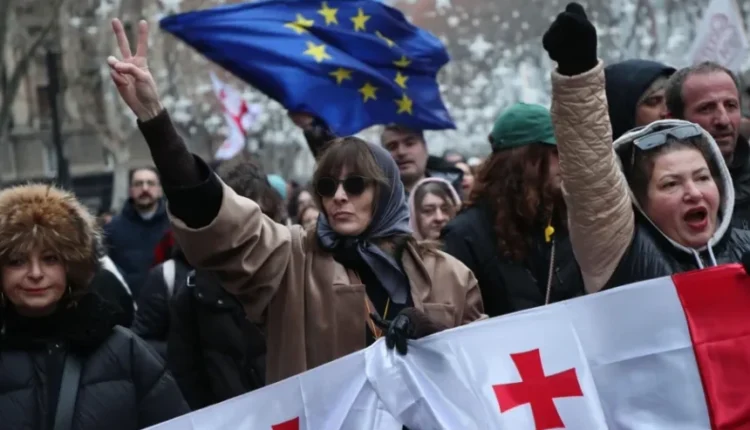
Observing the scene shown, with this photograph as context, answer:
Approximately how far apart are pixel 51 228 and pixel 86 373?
48 centimetres

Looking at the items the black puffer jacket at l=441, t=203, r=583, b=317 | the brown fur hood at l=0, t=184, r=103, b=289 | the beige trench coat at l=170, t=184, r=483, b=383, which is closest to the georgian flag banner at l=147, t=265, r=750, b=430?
the beige trench coat at l=170, t=184, r=483, b=383

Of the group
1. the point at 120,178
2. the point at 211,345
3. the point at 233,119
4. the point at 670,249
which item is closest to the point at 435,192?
the point at 211,345

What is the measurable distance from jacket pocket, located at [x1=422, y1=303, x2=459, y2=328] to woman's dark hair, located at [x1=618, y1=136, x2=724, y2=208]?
2.30ft

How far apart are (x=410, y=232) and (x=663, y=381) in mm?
1028

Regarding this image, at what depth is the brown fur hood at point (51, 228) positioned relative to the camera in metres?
5.06

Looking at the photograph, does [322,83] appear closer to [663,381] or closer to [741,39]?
[741,39]

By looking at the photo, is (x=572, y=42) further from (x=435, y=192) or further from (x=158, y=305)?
(x=435, y=192)

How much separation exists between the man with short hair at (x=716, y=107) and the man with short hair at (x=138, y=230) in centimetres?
577

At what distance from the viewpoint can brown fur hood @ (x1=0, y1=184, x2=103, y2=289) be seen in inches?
199

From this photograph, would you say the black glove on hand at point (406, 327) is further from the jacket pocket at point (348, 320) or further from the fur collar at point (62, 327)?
the fur collar at point (62, 327)

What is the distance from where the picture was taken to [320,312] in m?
4.81

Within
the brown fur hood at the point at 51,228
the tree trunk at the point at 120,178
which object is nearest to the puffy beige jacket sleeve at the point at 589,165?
the brown fur hood at the point at 51,228

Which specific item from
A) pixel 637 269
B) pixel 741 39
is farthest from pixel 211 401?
pixel 741 39

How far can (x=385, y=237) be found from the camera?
16.6ft
